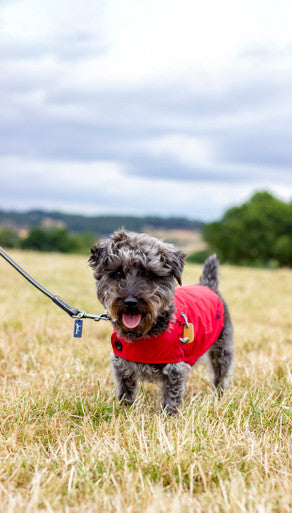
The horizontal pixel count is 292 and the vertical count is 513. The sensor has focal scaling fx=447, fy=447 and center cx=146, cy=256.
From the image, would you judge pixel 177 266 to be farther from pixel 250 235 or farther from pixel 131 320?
pixel 250 235

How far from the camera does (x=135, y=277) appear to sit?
371 centimetres

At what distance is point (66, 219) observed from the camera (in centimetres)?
5534

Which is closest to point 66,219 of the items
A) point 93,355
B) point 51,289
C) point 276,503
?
point 51,289

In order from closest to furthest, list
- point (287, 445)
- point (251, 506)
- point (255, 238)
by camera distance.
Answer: point (251, 506), point (287, 445), point (255, 238)

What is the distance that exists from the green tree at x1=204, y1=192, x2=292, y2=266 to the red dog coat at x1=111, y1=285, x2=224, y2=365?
3680cm

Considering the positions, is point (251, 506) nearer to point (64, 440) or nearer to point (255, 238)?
point (64, 440)

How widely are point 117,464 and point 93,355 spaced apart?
9.47ft

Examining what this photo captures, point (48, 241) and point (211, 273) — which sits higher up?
point (48, 241)

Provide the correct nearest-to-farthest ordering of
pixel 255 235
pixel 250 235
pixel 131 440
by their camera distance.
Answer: pixel 131 440
pixel 255 235
pixel 250 235

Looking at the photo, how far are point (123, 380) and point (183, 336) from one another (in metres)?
0.72

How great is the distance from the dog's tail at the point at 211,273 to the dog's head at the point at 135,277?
1.61 m

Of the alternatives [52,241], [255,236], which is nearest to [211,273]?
[255,236]

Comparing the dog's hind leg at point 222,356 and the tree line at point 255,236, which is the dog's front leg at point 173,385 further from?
the tree line at point 255,236

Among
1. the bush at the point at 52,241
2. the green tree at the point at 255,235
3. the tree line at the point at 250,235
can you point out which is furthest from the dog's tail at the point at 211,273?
the green tree at the point at 255,235
